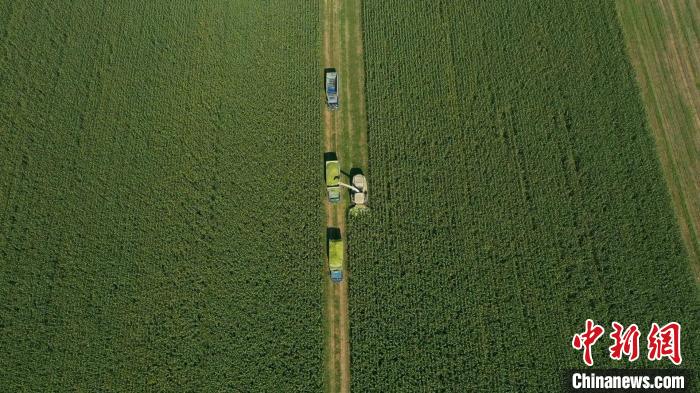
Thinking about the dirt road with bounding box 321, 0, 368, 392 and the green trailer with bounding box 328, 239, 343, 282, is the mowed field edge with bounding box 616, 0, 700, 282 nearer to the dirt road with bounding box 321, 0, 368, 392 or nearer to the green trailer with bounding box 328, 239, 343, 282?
the dirt road with bounding box 321, 0, 368, 392

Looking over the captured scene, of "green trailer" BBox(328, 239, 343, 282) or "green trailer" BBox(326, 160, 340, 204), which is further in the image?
"green trailer" BBox(326, 160, 340, 204)

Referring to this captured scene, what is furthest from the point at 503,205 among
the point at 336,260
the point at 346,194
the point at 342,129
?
the point at 342,129

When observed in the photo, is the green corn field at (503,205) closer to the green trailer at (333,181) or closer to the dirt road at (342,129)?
the dirt road at (342,129)

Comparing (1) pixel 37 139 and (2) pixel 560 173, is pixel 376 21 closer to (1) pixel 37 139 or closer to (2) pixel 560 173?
(2) pixel 560 173

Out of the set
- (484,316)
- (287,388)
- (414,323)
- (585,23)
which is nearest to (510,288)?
(484,316)

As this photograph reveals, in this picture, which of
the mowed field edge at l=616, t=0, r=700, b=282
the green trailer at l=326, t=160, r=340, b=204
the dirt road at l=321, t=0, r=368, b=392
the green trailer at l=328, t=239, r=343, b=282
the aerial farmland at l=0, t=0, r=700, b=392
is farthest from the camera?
the mowed field edge at l=616, t=0, r=700, b=282

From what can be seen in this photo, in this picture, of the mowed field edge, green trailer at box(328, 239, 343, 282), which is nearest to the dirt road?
green trailer at box(328, 239, 343, 282)

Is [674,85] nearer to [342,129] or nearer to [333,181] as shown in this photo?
[342,129]
